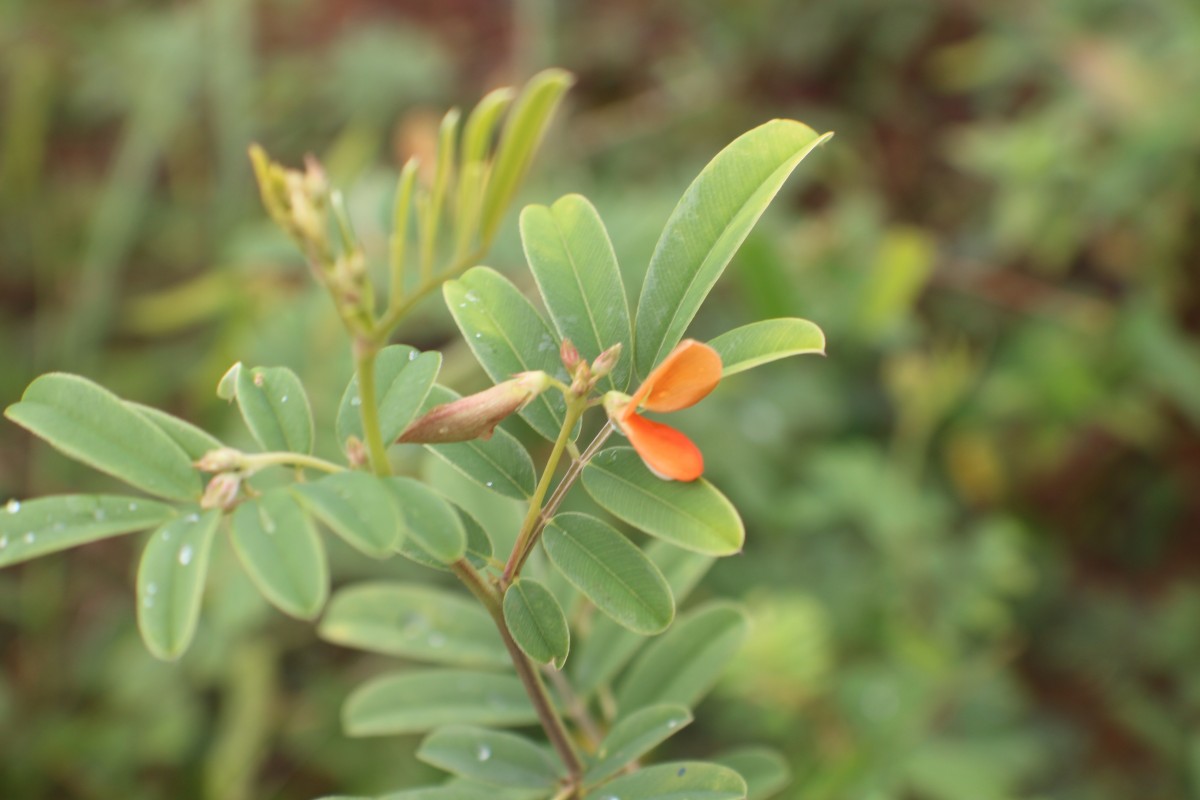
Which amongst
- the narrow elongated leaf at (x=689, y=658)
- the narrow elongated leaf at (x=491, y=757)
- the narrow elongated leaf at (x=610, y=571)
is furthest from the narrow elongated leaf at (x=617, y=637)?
the narrow elongated leaf at (x=610, y=571)

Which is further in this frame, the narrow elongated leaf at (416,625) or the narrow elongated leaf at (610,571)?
the narrow elongated leaf at (416,625)

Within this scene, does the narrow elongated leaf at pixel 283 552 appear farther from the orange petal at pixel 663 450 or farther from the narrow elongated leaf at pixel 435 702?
the narrow elongated leaf at pixel 435 702

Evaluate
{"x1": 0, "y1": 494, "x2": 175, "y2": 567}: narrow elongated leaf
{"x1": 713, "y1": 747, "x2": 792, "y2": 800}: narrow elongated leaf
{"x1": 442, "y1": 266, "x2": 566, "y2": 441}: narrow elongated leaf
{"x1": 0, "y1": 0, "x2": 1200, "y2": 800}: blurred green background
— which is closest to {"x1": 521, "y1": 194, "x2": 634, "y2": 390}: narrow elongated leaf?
{"x1": 442, "y1": 266, "x2": 566, "y2": 441}: narrow elongated leaf

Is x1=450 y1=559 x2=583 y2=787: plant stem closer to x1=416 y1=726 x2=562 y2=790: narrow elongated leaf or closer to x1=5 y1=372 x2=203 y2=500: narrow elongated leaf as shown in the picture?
x1=416 y1=726 x2=562 y2=790: narrow elongated leaf

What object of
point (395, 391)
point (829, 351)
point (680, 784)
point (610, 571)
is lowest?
point (680, 784)

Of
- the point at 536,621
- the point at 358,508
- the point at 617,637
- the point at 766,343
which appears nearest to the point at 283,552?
the point at 358,508

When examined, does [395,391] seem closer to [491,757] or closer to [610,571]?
[610,571]
